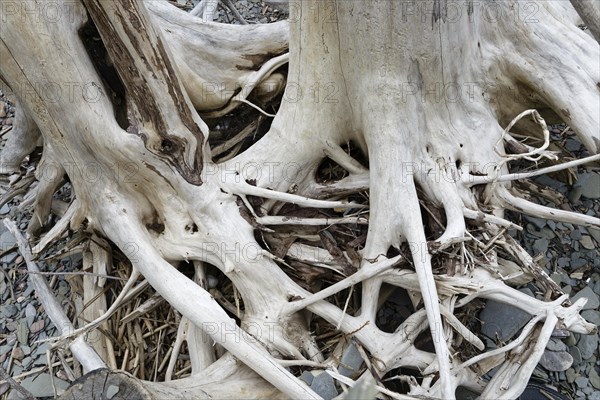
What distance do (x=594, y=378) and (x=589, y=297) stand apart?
340 mm

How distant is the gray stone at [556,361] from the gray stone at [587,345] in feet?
0.43

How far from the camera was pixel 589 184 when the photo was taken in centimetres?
272

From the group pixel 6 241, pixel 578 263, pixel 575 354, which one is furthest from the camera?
pixel 6 241

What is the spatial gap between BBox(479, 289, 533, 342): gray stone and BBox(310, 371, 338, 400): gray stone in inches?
26.1

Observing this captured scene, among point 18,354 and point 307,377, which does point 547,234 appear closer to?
point 307,377

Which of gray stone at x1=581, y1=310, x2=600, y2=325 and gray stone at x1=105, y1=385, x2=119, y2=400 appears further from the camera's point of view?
gray stone at x1=581, y1=310, x2=600, y2=325

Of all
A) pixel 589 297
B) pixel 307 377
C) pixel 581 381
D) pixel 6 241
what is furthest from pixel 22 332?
pixel 589 297

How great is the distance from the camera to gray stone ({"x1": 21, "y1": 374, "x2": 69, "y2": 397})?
2.48m

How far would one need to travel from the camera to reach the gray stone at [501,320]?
2201mm

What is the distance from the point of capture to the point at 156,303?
2.41 metres

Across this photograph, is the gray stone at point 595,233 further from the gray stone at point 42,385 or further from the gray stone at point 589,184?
the gray stone at point 42,385

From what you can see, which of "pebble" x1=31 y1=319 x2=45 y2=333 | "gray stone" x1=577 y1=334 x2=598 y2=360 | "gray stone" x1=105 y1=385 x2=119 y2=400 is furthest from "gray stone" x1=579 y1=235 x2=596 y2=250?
"pebble" x1=31 y1=319 x2=45 y2=333

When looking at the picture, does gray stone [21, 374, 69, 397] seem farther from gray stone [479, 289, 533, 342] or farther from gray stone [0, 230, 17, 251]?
gray stone [479, 289, 533, 342]

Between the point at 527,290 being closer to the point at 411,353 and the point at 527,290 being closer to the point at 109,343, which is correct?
the point at 411,353
